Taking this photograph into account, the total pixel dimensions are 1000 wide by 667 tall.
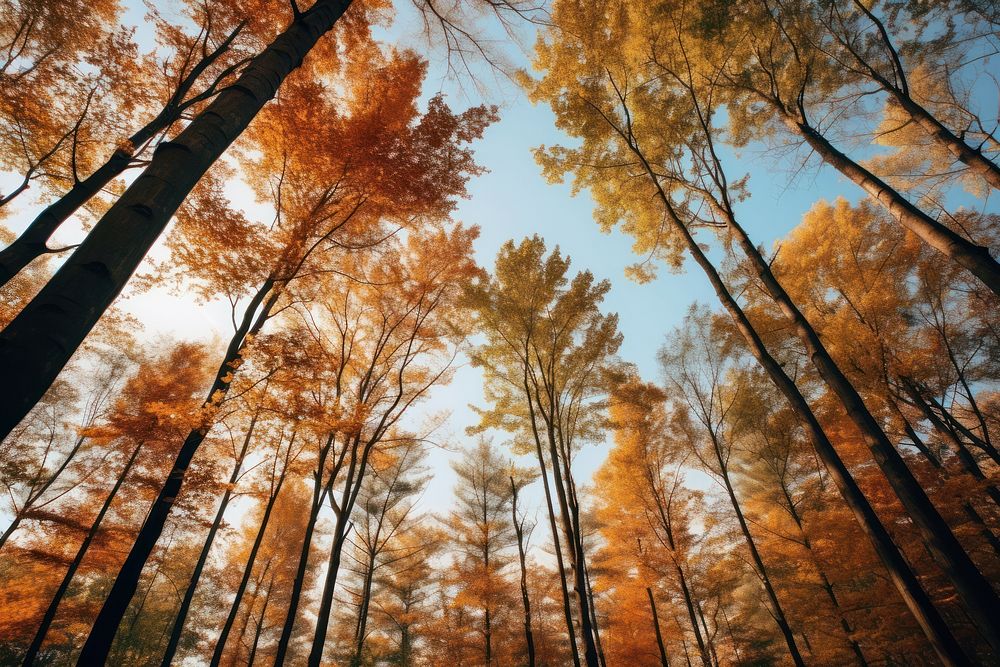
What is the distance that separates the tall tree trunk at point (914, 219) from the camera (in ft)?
14.4

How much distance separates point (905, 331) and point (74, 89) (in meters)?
18.3

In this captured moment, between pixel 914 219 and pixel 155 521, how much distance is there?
35.8 feet

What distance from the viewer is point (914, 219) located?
5.02 m

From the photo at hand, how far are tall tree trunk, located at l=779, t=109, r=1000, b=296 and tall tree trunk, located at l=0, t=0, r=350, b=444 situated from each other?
7.16 meters

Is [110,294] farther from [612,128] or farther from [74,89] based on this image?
[612,128]

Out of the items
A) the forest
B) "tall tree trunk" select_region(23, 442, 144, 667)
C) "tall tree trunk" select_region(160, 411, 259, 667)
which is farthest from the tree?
"tall tree trunk" select_region(23, 442, 144, 667)

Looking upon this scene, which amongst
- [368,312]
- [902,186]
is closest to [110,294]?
[368,312]

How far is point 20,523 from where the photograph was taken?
29.6 ft

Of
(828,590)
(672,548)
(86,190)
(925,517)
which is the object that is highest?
(86,190)

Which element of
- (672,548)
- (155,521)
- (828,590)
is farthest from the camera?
(828,590)

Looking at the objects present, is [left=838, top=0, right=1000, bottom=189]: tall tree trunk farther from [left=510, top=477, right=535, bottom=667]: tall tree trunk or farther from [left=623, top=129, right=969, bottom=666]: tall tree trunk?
[left=510, top=477, right=535, bottom=667]: tall tree trunk

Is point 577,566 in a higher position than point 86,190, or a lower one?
lower

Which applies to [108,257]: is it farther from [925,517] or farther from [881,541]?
[925,517]

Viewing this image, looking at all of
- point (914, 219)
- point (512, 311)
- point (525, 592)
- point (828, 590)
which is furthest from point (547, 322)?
point (828, 590)
